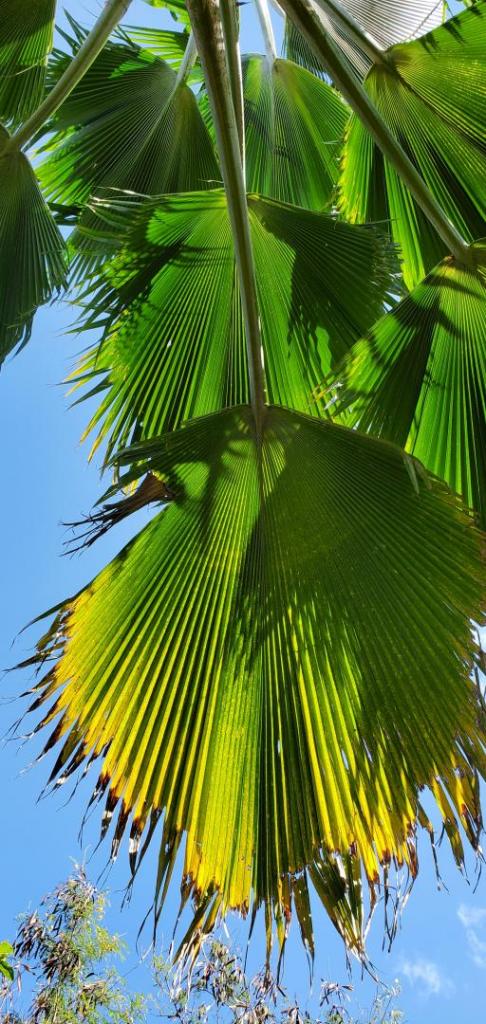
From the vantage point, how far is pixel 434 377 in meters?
2.12

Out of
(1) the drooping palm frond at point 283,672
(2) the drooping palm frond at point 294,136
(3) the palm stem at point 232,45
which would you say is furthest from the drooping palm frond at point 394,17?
(1) the drooping palm frond at point 283,672

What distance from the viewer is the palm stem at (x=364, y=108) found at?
191 centimetres

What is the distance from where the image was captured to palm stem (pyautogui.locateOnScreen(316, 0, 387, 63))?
2236 mm

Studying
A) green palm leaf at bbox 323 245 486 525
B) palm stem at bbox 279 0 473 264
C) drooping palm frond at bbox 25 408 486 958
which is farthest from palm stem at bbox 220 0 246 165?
drooping palm frond at bbox 25 408 486 958

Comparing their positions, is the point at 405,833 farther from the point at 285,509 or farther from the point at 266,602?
the point at 285,509

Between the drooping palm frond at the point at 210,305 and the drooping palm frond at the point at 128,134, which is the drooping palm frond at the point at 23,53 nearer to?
the drooping palm frond at the point at 128,134

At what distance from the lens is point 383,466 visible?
5.88 feet

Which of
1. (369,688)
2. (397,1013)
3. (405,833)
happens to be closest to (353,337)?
(369,688)

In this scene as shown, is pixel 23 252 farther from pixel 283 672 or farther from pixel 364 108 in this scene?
pixel 283 672

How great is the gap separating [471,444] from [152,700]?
1.01 meters

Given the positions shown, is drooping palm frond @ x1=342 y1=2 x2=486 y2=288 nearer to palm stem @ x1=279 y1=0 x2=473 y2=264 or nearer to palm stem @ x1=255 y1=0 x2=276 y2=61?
palm stem @ x1=279 y1=0 x2=473 y2=264

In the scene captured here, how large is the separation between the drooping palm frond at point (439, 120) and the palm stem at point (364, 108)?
32 centimetres

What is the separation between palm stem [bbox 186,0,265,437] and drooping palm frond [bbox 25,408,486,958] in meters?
0.25

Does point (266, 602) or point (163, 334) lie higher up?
point (163, 334)
